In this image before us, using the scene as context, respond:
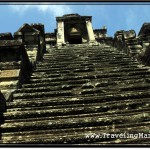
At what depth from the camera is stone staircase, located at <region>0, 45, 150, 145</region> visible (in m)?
4.25

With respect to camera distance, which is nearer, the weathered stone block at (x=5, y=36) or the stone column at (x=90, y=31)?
the weathered stone block at (x=5, y=36)

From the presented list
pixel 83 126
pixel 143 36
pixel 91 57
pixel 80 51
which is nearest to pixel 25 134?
pixel 83 126

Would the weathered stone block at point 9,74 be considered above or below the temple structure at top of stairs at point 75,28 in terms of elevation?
below

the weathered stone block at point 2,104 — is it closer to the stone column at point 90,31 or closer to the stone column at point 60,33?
the stone column at point 60,33

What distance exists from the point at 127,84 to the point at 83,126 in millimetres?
2124

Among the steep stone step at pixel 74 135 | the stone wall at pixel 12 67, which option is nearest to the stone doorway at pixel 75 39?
the stone wall at pixel 12 67

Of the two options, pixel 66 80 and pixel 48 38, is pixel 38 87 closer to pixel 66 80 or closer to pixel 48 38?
pixel 66 80

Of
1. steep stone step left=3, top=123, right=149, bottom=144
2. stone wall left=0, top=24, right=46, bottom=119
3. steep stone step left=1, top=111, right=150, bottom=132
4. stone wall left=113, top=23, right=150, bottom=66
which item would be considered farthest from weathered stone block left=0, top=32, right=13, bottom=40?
steep stone step left=3, top=123, right=149, bottom=144

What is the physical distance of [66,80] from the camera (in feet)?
23.1

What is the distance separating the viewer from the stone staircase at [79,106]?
4.25 m

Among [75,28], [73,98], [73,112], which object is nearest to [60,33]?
[75,28]

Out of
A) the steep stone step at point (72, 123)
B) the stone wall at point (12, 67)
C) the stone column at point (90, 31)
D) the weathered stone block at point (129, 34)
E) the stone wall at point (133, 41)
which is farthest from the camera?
the stone column at point (90, 31)

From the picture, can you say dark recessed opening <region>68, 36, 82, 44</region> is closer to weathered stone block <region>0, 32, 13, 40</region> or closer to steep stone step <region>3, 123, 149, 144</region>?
weathered stone block <region>0, 32, 13, 40</region>

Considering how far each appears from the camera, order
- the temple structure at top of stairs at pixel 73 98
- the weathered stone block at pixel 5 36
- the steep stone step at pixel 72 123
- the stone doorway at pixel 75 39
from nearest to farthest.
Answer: the temple structure at top of stairs at pixel 73 98
the steep stone step at pixel 72 123
the weathered stone block at pixel 5 36
the stone doorway at pixel 75 39
